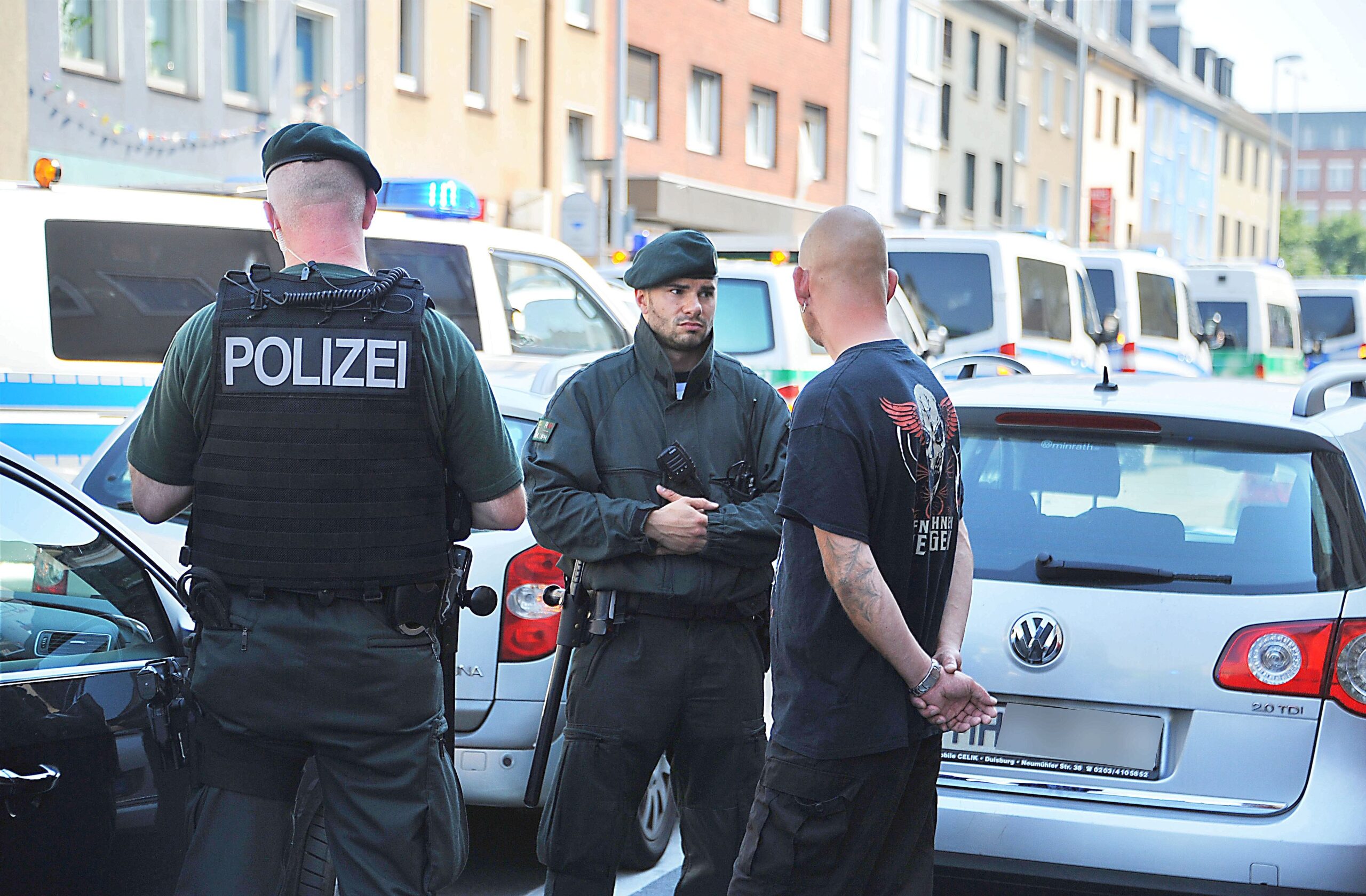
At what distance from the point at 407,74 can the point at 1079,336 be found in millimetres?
11093

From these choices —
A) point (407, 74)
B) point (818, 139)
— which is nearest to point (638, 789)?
point (407, 74)

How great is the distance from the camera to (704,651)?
144 inches

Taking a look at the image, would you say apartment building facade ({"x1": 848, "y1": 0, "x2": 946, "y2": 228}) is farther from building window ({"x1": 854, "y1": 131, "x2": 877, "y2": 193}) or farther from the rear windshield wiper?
the rear windshield wiper

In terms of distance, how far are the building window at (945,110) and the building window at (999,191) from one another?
3.25m

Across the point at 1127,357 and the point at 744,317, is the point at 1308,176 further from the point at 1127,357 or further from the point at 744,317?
the point at 744,317

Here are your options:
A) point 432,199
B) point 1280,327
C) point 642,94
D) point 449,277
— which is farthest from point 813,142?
point 449,277

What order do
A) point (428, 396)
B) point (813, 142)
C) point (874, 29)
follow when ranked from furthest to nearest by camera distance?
point (874, 29) → point (813, 142) → point (428, 396)

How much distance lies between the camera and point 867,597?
2.82 meters

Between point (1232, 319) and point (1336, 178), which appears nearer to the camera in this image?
point (1232, 319)

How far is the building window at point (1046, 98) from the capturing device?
45312 millimetres

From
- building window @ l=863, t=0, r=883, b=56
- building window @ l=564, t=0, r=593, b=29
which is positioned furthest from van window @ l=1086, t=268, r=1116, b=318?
building window @ l=863, t=0, r=883, b=56

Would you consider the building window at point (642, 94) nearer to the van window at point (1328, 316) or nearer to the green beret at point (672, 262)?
the van window at point (1328, 316)

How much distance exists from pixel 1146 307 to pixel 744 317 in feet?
30.0

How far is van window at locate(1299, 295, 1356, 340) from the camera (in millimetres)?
27031
